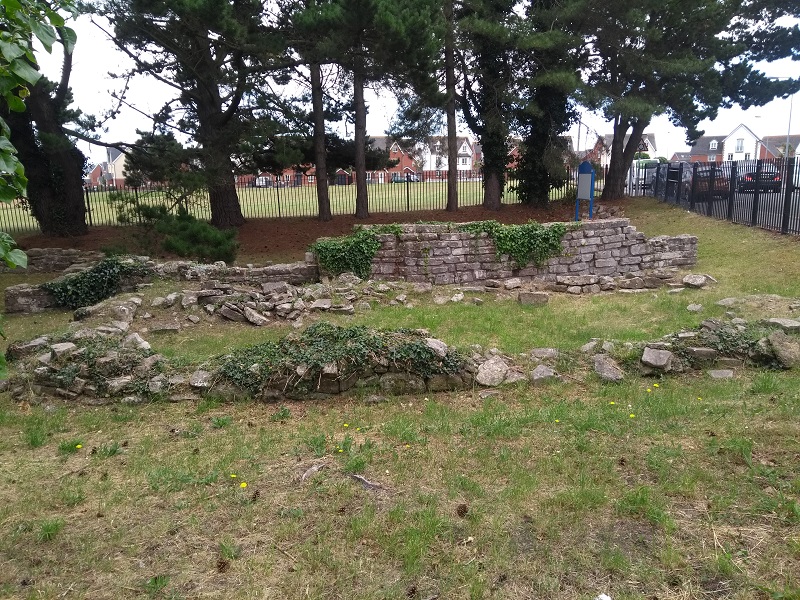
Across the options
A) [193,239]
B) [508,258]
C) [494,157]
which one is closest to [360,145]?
[494,157]

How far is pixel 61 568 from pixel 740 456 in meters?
4.21

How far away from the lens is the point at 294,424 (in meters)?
5.14

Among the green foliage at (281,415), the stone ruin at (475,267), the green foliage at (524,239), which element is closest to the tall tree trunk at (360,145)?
the stone ruin at (475,267)

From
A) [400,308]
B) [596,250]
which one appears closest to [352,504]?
[400,308]

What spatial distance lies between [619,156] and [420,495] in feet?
79.2

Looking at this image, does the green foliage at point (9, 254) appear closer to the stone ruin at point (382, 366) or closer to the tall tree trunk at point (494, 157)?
the stone ruin at point (382, 366)

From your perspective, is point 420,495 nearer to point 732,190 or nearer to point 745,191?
point 745,191

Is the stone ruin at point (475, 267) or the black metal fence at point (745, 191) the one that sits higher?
the black metal fence at point (745, 191)

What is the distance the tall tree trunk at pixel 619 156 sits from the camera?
24344mm

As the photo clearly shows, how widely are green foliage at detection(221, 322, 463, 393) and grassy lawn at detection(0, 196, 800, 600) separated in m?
0.28

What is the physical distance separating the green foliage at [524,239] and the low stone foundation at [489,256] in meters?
0.13

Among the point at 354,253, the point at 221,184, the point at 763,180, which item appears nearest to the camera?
the point at 354,253

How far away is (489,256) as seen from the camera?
12359mm

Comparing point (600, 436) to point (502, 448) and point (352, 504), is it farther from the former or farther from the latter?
point (352, 504)
